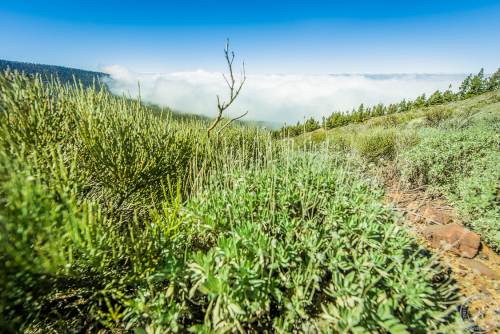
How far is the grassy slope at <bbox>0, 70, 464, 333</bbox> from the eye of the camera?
5.36 feet

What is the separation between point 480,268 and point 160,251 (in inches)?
171

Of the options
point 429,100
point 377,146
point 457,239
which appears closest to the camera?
point 457,239

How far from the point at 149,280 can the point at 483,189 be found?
219 inches

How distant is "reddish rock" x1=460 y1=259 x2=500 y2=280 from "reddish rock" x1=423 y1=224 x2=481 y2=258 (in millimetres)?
118

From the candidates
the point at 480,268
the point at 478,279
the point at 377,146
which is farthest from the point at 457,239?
the point at 377,146

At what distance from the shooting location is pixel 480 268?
3.30 metres

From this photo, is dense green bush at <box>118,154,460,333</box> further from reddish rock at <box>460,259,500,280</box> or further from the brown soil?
reddish rock at <box>460,259,500,280</box>

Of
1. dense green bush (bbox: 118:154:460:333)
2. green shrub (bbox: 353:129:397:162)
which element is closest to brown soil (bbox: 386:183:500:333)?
dense green bush (bbox: 118:154:460:333)

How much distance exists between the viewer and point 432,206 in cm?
504

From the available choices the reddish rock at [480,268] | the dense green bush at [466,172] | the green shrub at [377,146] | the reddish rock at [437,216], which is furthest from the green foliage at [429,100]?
the reddish rock at [480,268]

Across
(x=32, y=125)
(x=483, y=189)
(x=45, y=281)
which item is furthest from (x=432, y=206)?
(x=32, y=125)

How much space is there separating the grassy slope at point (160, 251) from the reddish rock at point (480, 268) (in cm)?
78

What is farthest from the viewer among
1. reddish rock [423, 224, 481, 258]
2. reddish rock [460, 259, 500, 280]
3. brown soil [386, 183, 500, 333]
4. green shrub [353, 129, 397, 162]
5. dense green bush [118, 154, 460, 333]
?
green shrub [353, 129, 397, 162]

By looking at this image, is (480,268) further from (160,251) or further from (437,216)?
(160,251)
